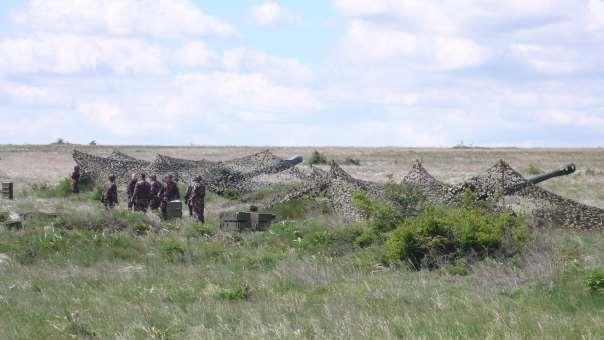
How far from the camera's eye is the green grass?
9.96 m

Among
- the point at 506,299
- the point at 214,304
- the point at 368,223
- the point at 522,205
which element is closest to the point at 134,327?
the point at 214,304

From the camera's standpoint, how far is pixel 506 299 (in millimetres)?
11000

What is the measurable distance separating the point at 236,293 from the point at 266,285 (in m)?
0.90

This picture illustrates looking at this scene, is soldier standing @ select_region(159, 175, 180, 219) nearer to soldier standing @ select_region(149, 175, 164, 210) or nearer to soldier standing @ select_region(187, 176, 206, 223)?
soldier standing @ select_region(149, 175, 164, 210)

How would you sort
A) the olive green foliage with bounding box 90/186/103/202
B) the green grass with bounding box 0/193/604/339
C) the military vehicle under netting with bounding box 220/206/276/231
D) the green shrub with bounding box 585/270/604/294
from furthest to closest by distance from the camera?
the olive green foliage with bounding box 90/186/103/202 < the military vehicle under netting with bounding box 220/206/276/231 < the green shrub with bounding box 585/270/604/294 < the green grass with bounding box 0/193/604/339

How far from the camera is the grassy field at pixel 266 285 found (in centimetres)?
998

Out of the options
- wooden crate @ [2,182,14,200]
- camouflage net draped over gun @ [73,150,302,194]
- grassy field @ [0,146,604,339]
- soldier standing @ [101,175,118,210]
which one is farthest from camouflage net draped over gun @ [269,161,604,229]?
wooden crate @ [2,182,14,200]

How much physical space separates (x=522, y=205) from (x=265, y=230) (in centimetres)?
547

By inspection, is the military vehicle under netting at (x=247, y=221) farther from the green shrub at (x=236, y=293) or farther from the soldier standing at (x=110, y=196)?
the green shrub at (x=236, y=293)

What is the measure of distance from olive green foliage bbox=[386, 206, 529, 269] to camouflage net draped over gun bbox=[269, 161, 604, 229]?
8.61ft

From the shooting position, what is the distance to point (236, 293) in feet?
39.7

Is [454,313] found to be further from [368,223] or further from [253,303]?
[368,223]

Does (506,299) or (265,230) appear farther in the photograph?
(265,230)

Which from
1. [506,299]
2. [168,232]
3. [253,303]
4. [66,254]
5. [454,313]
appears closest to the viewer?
[454,313]
